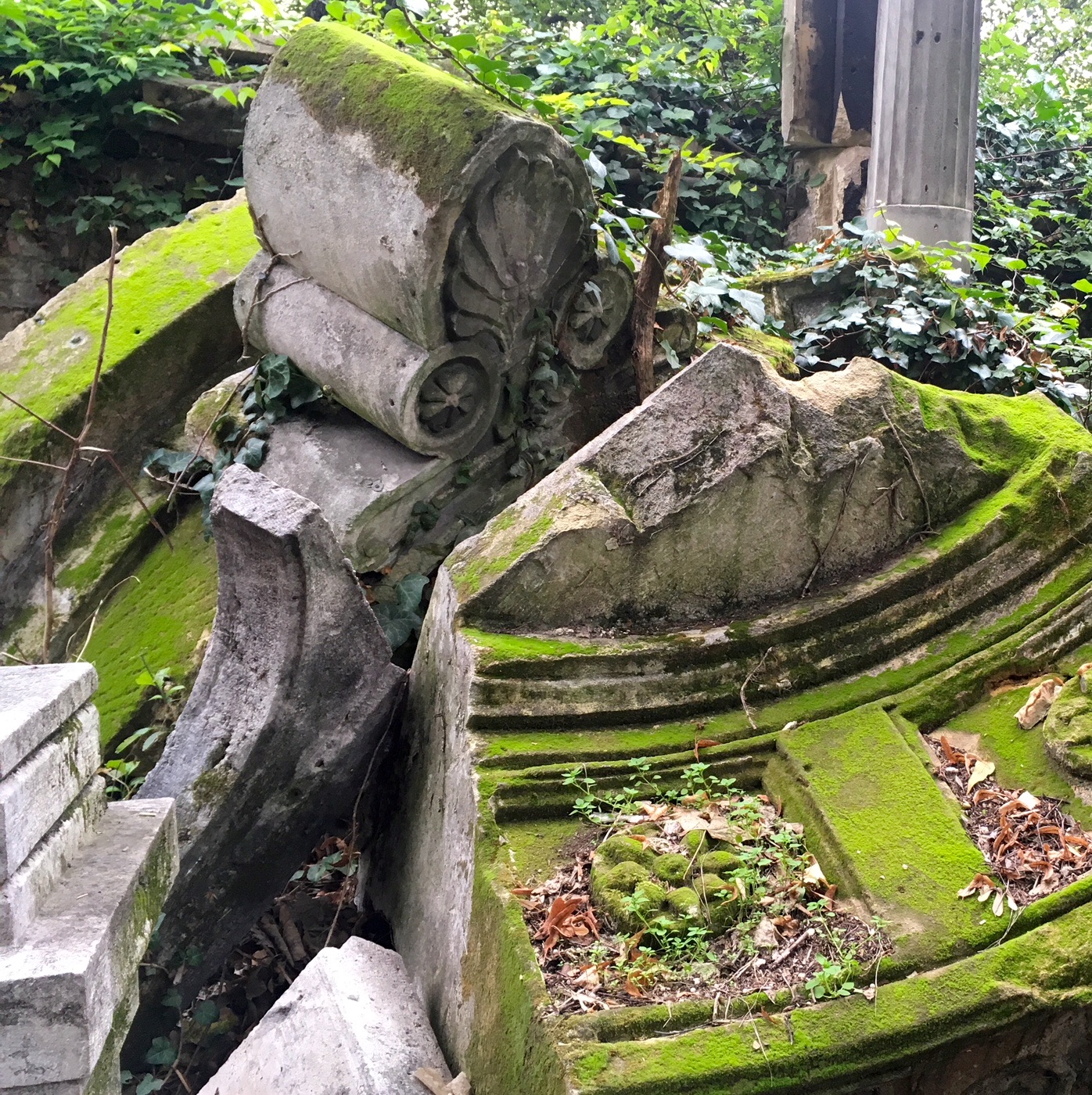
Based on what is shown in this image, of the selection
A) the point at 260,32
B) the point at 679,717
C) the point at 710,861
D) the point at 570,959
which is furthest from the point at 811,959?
the point at 260,32

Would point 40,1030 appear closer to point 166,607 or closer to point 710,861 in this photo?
point 710,861

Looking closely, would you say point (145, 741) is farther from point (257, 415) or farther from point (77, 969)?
point (77, 969)

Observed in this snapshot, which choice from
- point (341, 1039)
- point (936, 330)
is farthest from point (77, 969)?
point (936, 330)

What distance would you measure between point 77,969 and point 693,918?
112 centimetres

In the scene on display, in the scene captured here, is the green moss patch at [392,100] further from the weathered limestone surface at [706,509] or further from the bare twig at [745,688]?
the bare twig at [745,688]

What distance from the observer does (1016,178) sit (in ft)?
24.7

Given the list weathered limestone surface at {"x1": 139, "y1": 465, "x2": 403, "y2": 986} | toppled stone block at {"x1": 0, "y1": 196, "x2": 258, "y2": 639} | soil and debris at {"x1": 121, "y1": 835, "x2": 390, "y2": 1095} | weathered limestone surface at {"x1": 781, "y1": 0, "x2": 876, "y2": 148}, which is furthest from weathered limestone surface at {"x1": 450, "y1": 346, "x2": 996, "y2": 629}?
weathered limestone surface at {"x1": 781, "y1": 0, "x2": 876, "y2": 148}

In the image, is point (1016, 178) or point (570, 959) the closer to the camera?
point (570, 959)

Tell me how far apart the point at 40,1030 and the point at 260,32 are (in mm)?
6248

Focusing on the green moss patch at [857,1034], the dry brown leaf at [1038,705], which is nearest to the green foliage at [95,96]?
the dry brown leaf at [1038,705]

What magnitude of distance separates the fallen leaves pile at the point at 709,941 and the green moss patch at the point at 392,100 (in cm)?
198

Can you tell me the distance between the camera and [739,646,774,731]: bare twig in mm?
2521

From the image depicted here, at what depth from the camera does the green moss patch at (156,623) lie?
349 cm

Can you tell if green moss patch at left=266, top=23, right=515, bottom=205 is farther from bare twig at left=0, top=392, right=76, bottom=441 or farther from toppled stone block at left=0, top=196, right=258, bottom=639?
bare twig at left=0, top=392, right=76, bottom=441
